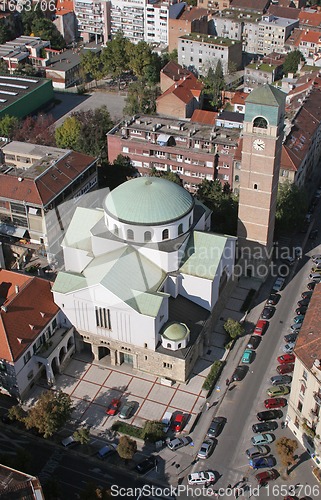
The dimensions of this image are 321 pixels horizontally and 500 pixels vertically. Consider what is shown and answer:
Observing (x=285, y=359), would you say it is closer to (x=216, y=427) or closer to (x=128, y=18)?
(x=216, y=427)

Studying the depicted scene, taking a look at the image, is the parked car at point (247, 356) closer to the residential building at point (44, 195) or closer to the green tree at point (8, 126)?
the residential building at point (44, 195)

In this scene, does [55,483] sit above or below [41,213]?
below

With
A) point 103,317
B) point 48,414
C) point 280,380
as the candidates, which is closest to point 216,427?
point 280,380

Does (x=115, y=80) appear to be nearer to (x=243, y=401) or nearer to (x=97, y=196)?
(x=97, y=196)

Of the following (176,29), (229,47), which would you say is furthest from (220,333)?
(176,29)

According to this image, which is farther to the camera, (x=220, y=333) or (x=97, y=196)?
(x=97, y=196)

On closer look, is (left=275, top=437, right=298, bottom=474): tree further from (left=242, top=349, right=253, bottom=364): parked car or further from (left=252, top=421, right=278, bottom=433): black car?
(left=242, top=349, right=253, bottom=364): parked car

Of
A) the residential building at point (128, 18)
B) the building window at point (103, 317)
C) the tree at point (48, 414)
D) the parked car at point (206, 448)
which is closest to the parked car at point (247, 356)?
the parked car at point (206, 448)

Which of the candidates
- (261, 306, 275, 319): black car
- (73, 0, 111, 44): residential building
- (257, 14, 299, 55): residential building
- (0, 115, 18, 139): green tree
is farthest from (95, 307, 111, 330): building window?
(73, 0, 111, 44): residential building
